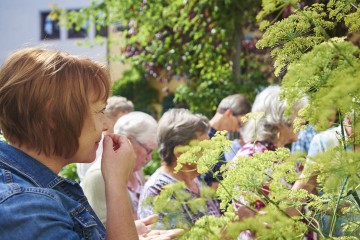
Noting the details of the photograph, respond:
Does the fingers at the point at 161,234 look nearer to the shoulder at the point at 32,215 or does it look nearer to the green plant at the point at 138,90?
the shoulder at the point at 32,215

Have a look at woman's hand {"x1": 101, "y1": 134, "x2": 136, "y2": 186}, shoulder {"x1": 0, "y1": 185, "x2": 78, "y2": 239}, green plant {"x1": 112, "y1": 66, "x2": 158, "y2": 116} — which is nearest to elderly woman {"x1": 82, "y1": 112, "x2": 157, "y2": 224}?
woman's hand {"x1": 101, "y1": 134, "x2": 136, "y2": 186}

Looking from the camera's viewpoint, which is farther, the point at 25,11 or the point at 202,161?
the point at 25,11

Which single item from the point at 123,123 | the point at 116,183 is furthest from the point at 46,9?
the point at 116,183

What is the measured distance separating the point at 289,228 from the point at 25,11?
78.9 feet

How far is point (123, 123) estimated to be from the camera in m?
4.45

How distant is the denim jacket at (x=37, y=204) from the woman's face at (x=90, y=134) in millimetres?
85

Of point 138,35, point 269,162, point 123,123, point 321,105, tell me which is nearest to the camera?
point 321,105

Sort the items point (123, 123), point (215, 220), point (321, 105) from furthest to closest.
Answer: point (123, 123) < point (215, 220) < point (321, 105)

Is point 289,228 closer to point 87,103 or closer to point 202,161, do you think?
point 202,161

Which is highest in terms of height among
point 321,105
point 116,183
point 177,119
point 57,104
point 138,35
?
point 321,105

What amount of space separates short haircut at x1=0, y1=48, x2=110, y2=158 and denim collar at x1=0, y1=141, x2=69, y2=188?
0.04 metres

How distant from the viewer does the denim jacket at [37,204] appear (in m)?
1.53

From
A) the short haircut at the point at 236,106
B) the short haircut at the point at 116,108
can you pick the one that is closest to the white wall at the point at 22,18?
the short haircut at the point at 116,108

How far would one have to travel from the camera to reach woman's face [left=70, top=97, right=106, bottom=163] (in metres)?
1.80
